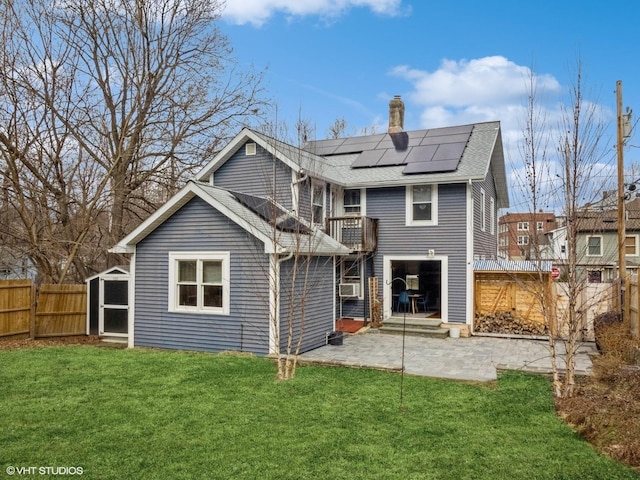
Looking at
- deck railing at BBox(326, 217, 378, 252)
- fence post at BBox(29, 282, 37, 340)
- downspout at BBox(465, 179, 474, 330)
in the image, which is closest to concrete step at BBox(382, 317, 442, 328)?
downspout at BBox(465, 179, 474, 330)

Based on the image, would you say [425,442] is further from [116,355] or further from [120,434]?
[116,355]

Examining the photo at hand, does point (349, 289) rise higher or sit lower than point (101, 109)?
lower

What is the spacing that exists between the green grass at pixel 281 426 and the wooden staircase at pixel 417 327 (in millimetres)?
5241

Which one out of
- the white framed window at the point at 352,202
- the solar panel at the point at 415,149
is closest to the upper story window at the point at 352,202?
the white framed window at the point at 352,202

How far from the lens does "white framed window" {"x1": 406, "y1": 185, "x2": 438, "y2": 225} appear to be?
14.7m

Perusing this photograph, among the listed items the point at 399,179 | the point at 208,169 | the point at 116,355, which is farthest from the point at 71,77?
the point at 399,179

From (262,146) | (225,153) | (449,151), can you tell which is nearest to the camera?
(262,146)

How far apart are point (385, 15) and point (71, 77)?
10.8 meters

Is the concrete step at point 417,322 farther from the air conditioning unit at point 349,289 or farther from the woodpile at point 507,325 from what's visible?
the air conditioning unit at point 349,289

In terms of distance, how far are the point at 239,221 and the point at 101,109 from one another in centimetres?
1015

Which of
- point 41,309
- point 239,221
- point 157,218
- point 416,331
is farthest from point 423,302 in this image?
point 41,309

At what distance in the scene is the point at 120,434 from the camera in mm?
5527

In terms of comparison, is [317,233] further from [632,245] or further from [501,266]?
[632,245]

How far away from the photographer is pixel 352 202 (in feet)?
52.4
